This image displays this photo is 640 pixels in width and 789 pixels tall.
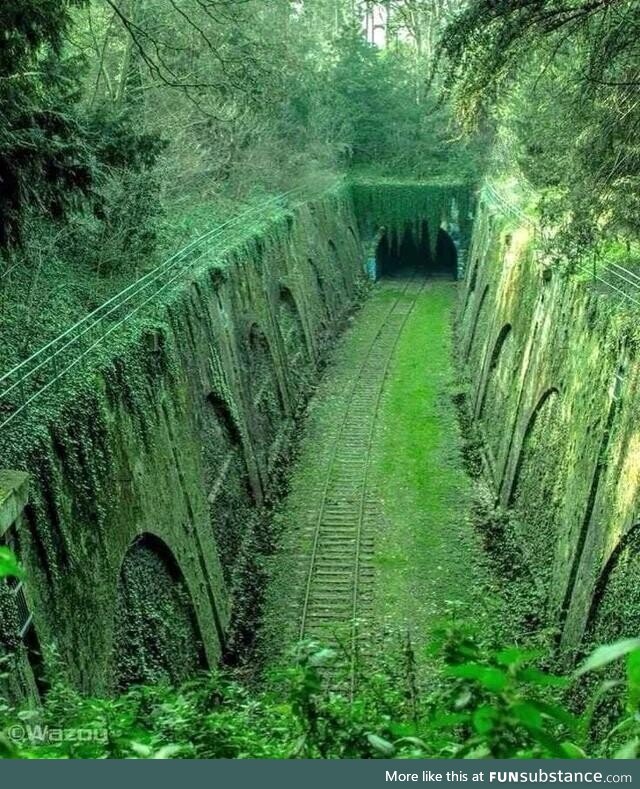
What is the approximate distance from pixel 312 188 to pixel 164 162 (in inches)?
631

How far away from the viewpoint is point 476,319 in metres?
31.9

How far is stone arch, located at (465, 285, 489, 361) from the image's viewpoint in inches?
1220

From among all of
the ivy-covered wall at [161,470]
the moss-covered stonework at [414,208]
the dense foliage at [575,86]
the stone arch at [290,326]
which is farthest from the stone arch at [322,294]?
the dense foliage at [575,86]

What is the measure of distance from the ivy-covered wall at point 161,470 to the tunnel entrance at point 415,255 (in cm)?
1914

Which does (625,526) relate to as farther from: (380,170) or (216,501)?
(380,170)

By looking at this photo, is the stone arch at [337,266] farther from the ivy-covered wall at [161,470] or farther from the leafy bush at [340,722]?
the leafy bush at [340,722]

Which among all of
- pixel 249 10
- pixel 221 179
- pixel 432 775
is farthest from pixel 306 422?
pixel 432 775

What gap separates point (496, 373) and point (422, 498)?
17.5ft

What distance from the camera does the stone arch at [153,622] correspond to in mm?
12086

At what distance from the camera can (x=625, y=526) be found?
12.4m

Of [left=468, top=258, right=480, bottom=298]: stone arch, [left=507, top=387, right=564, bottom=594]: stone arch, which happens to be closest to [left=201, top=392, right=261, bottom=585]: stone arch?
[left=507, top=387, right=564, bottom=594]: stone arch

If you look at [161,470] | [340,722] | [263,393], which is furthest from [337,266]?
[340,722]

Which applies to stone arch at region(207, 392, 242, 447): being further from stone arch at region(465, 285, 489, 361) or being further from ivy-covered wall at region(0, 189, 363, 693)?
stone arch at region(465, 285, 489, 361)

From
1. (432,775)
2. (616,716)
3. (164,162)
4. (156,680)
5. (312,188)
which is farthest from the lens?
(312,188)
